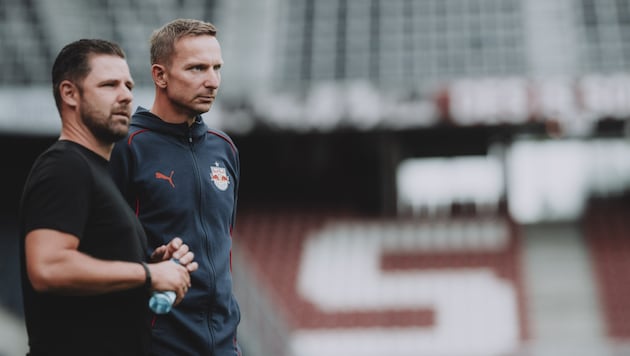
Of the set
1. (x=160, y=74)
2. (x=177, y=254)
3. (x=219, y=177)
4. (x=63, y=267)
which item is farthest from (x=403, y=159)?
(x=63, y=267)

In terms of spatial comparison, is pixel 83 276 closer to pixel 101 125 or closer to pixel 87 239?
pixel 87 239

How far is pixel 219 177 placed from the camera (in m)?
2.90

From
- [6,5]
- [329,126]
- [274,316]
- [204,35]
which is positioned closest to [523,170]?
[329,126]

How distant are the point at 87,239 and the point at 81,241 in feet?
0.06

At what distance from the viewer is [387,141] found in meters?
16.0

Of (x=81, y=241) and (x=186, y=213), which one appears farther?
(x=186, y=213)

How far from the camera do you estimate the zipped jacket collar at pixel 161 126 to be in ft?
9.38

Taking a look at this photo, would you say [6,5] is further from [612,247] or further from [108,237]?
[108,237]

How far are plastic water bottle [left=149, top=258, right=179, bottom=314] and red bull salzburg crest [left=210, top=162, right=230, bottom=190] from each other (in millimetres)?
522

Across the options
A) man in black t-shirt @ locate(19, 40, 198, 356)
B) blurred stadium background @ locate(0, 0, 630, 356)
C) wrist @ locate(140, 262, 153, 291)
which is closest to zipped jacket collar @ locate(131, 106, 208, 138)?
man in black t-shirt @ locate(19, 40, 198, 356)

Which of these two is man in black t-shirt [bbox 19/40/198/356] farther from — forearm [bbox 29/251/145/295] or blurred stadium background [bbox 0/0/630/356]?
blurred stadium background [bbox 0/0/630/356]

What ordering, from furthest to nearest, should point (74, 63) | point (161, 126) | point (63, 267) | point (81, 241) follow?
point (161, 126) → point (74, 63) → point (81, 241) → point (63, 267)

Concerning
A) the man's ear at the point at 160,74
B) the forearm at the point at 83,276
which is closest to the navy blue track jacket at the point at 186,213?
the man's ear at the point at 160,74

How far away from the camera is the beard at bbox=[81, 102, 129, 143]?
8.09 feet
